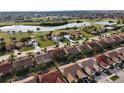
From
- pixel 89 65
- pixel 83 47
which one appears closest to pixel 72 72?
pixel 89 65

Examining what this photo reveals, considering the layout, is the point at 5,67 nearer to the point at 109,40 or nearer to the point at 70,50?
the point at 70,50

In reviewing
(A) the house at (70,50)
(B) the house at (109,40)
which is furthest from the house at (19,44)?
(B) the house at (109,40)

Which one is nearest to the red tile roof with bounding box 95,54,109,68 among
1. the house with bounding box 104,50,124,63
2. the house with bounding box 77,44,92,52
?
the house with bounding box 104,50,124,63

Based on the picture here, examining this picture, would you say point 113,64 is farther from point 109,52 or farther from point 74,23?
point 74,23

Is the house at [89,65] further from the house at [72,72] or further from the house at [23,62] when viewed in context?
the house at [23,62]
